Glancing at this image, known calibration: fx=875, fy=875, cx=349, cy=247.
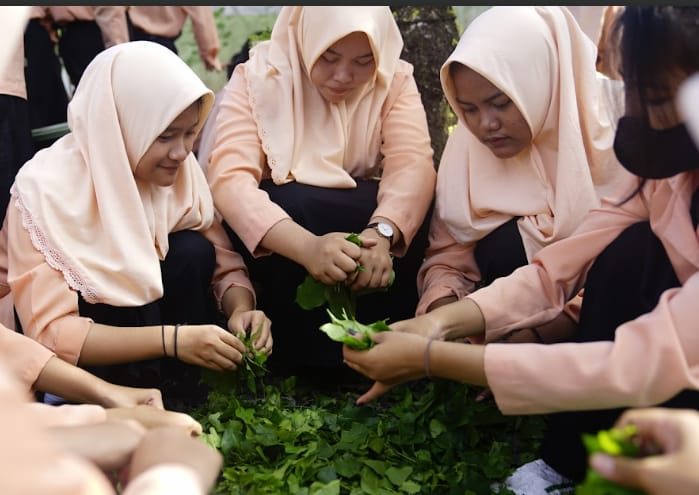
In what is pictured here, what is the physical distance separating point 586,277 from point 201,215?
1178 millimetres

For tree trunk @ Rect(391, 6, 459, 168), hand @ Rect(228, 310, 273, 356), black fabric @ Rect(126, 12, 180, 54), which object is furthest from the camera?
black fabric @ Rect(126, 12, 180, 54)

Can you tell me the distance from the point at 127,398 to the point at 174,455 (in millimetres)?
724

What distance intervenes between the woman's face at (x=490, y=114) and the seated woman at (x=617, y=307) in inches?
16.6

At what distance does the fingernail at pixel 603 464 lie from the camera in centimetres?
124

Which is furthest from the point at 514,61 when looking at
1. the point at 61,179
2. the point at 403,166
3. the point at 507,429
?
the point at 61,179

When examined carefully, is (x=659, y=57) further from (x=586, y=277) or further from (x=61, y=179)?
(x=61, y=179)

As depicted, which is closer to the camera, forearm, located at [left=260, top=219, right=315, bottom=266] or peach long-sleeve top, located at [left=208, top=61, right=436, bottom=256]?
forearm, located at [left=260, top=219, right=315, bottom=266]

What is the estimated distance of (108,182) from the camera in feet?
7.82

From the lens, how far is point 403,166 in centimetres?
283

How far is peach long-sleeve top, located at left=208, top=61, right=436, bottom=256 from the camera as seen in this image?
2699 millimetres

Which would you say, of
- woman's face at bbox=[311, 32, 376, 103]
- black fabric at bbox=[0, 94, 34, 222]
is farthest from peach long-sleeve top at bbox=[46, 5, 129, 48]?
woman's face at bbox=[311, 32, 376, 103]

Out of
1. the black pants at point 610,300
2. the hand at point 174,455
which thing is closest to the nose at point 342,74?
the black pants at point 610,300

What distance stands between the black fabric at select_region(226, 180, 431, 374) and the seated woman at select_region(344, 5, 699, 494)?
607 millimetres

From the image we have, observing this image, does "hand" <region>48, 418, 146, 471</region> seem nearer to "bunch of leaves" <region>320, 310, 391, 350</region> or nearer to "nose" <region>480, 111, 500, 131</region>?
"bunch of leaves" <region>320, 310, 391, 350</region>
